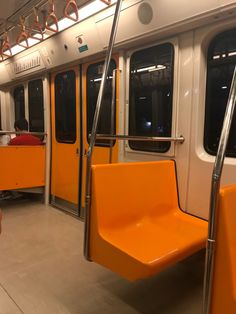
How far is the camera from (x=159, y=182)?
222cm

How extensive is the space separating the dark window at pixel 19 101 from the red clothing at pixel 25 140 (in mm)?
1272

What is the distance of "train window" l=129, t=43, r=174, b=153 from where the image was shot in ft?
8.22

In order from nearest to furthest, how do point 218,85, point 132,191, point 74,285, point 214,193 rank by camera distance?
1. point 214,193
2. point 132,191
3. point 74,285
4. point 218,85

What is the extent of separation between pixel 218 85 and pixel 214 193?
4.51 ft

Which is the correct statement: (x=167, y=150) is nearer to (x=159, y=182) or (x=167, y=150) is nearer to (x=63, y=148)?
(x=159, y=182)

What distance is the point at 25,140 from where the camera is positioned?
4.10 metres

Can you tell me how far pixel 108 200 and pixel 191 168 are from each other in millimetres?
899

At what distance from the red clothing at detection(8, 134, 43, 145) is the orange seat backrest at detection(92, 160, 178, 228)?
2525 millimetres

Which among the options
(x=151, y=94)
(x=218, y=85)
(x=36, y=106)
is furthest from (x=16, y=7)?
(x=218, y=85)

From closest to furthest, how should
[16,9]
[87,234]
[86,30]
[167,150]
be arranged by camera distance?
[87,234]
[167,150]
[86,30]
[16,9]

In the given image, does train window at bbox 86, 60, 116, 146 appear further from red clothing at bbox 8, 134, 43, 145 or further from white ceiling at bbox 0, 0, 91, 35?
red clothing at bbox 8, 134, 43, 145

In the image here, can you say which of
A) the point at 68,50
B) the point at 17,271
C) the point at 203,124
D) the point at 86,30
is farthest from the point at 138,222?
the point at 68,50

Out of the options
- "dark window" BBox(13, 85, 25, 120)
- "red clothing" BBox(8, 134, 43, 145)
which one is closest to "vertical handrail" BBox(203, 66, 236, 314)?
"red clothing" BBox(8, 134, 43, 145)

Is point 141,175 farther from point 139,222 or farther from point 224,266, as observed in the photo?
point 224,266
